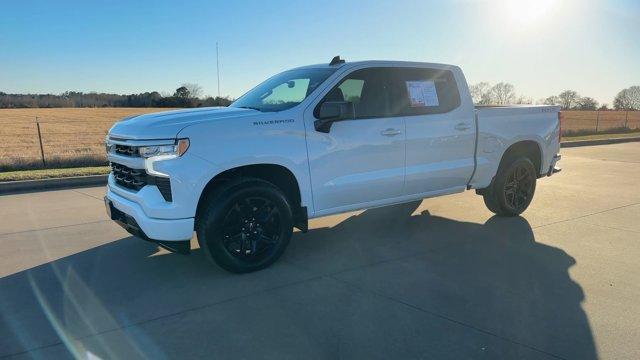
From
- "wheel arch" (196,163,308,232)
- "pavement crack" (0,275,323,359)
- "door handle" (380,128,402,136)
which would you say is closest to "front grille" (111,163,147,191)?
"wheel arch" (196,163,308,232)

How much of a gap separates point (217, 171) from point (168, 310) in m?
1.21

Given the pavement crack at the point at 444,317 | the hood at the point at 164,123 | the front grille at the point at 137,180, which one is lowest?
the pavement crack at the point at 444,317

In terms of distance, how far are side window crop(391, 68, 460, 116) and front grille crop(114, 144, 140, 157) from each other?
269 cm

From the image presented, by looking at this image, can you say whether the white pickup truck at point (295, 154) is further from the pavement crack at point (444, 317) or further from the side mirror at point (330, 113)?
the pavement crack at point (444, 317)

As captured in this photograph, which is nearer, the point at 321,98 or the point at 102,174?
the point at 321,98

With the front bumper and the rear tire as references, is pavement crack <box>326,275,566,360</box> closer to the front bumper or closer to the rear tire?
the front bumper

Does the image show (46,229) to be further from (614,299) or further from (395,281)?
(614,299)

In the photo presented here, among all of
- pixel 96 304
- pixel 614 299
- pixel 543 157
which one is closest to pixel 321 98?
pixel 96 304

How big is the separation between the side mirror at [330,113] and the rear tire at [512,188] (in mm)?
2744

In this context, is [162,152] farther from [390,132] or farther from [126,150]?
[390,132]

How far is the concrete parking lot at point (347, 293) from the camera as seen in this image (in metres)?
3.29

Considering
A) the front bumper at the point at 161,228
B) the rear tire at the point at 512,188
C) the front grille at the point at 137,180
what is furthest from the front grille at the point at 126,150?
the rear tire at the point at 512,188

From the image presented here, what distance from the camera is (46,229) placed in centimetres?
623

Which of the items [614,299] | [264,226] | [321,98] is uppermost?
[321,98]
